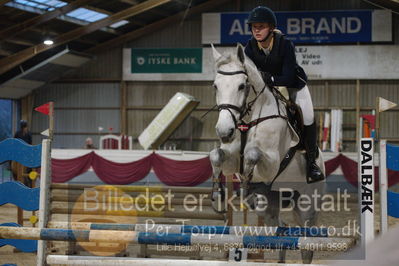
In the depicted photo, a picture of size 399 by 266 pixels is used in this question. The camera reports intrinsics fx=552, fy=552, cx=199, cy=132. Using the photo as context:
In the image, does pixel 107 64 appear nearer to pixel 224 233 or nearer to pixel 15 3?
pixel 15 3

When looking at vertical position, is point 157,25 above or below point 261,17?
above

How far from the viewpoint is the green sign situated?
13.7 meters

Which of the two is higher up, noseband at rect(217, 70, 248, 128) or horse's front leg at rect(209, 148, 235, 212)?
noseband at rect(217, 70, 248, 128)

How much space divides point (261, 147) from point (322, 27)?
434 inches

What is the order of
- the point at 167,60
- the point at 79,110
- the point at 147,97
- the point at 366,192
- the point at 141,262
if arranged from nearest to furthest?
the point at 141,262 < the point at 366,192 < the point at 167,60 < the point at 147,97 < the point at 79,110

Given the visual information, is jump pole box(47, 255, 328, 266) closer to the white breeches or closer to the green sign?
the white breeches

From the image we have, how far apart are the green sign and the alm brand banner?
20.2 inches

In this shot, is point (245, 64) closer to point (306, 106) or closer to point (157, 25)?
point (306, 106)

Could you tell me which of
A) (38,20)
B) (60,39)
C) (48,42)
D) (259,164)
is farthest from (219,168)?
(60,39)

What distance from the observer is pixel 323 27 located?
13188mm

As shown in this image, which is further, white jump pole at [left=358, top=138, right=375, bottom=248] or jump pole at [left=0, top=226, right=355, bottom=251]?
white jump pole at [left=358, top=138, right=375, bottom=248]

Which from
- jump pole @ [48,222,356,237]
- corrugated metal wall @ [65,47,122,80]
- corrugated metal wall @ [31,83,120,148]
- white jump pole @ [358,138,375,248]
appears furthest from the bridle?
corrugated metal wall @ [65,47,122,80]

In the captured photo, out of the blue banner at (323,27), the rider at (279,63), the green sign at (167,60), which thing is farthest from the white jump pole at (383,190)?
the green sign at (167,60)

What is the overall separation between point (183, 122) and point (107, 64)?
2.60 meters
